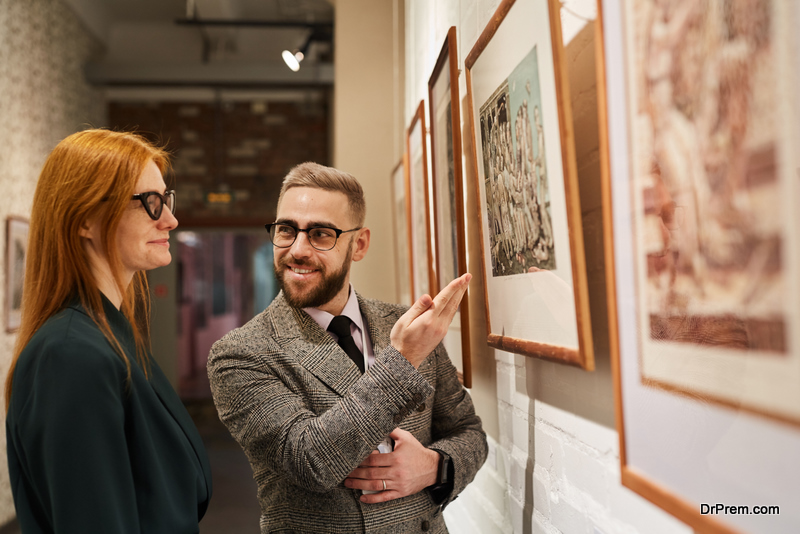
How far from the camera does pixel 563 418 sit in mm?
1190

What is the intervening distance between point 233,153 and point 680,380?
6.48m

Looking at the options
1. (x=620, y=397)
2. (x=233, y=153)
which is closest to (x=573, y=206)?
(x=620, y=397)

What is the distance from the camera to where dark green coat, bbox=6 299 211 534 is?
91 centimetres

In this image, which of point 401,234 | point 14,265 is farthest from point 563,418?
point 14,265

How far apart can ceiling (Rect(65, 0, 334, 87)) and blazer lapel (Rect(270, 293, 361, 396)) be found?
4.53 metres

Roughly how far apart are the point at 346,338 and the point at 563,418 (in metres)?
0.59

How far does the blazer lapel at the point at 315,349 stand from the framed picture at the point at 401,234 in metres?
1.52

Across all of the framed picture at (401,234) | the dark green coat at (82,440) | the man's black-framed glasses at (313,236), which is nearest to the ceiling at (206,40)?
the framed picture at (401,234)

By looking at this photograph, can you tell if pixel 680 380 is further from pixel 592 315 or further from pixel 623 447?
pixel 592 315

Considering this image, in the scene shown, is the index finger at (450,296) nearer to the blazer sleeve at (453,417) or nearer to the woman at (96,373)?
the blazer sleeve at (453,417)

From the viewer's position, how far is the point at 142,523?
103 cm

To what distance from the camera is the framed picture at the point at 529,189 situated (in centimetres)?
100

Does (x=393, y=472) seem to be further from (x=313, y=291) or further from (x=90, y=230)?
(x=90, y=230)

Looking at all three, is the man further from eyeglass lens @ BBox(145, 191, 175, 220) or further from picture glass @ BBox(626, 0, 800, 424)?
picture glass @ BBox(626, 0, 800, 424)
